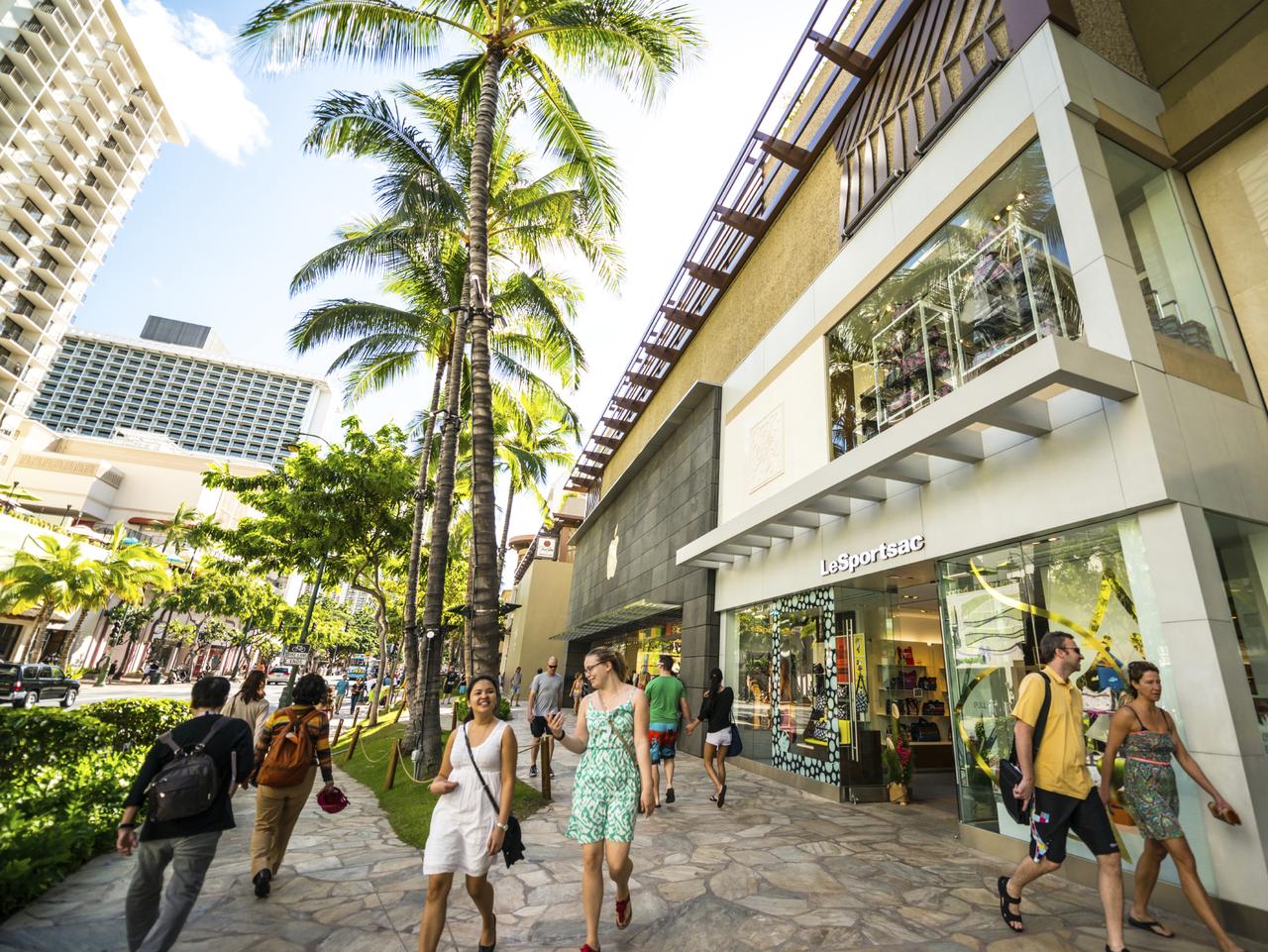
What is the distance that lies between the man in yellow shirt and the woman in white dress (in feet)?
10.6

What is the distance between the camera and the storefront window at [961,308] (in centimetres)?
652

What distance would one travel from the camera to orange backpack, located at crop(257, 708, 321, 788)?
15.4 ft

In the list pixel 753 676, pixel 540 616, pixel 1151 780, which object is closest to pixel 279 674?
pixel 540 616

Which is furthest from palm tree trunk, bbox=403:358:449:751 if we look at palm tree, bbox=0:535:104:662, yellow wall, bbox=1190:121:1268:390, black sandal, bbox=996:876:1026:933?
palm tree, bbox=0:535:104:662

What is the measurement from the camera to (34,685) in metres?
19.8

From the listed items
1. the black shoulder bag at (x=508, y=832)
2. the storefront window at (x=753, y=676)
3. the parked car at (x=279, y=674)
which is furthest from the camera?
the parked car at (x=279, y=674)

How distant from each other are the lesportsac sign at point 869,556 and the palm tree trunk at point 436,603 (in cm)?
623

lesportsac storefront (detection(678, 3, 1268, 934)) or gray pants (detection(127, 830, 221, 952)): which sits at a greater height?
lesportsac storefront (detection(678, 3, 1268, 934))

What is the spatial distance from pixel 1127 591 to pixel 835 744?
196 inches

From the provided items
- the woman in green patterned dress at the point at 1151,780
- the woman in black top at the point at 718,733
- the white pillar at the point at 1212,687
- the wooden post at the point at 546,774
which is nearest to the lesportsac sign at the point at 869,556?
the woman in black top at the point at 718,733

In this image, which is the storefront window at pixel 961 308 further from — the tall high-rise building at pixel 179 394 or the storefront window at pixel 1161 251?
the tall high-rise building at pixel 179 394

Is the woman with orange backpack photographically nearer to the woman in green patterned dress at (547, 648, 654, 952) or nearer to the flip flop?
the woman in green patterned dress at (547, 648, 654, 952)

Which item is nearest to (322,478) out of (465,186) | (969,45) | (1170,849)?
(465,186)

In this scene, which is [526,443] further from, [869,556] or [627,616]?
[869,556]
